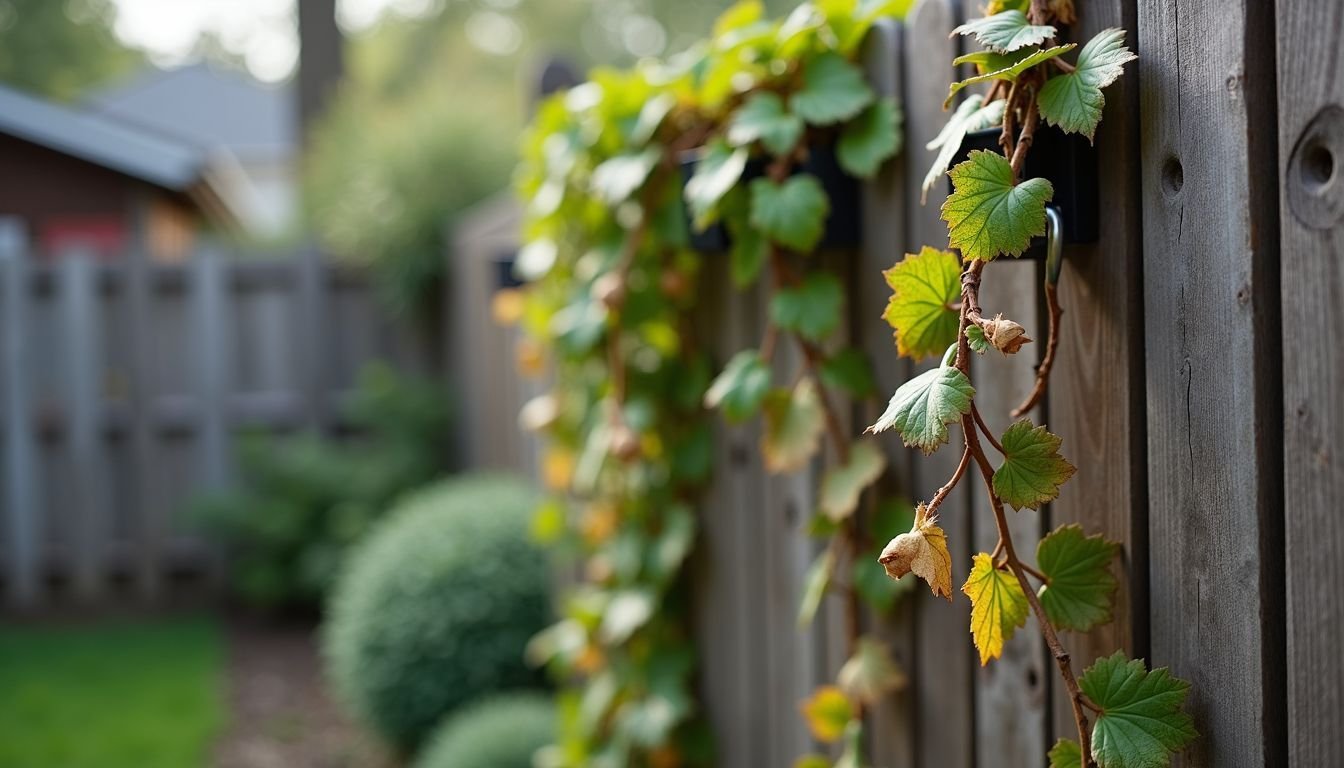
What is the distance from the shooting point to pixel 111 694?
5.05 m

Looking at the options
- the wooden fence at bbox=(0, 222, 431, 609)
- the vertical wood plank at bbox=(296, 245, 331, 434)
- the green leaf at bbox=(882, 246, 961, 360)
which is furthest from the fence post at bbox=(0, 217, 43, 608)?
the green leaf at bbox=(882, 246, 961, 360)

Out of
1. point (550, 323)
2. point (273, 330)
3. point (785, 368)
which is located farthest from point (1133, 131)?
point (273, 330)

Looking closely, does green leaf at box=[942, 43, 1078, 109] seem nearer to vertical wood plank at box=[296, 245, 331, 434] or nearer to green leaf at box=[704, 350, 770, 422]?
green leaf at box=[704, 350, 770, 422]

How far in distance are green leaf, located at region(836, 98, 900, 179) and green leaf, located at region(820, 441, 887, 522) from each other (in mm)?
336

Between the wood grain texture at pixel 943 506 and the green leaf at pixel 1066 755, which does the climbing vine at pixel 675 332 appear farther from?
the green leaf at pixel 1066 755

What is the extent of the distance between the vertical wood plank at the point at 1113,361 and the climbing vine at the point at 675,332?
14.2 inches

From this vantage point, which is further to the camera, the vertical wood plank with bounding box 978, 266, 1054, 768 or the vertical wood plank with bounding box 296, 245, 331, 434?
the vertical wood plank with bounding box 296, 245, 331, 434

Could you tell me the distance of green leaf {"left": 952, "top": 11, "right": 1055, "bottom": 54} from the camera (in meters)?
0.98

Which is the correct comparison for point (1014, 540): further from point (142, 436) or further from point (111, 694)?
point (142, 436)

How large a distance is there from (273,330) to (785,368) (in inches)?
217

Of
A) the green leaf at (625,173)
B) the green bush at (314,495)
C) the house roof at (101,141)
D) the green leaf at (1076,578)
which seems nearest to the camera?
the green leaf at (1076,578)

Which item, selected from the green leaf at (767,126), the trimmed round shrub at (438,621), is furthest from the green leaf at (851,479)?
the trimmed round shrub at (438,621)

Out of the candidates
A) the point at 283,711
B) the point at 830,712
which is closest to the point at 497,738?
the point at 830,712

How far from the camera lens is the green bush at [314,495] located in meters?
6.09
